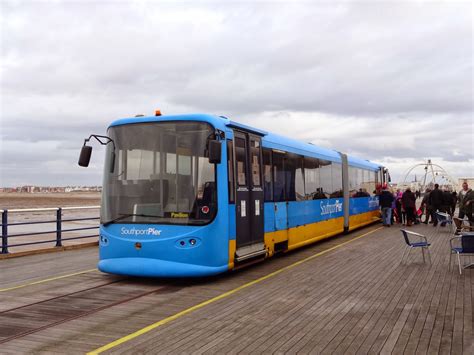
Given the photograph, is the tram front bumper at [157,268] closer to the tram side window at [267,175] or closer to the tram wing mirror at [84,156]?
the tram wing mirror at [84,156]

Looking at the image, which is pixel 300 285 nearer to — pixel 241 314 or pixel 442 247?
pixel 241 314

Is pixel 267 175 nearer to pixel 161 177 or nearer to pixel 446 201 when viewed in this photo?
pixel 161 177

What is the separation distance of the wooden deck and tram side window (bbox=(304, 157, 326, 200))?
3.48 metres

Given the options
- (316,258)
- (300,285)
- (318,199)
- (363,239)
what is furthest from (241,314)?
(363,239)

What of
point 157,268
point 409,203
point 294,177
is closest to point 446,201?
point 409,203

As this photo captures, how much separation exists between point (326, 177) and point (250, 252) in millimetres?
6660

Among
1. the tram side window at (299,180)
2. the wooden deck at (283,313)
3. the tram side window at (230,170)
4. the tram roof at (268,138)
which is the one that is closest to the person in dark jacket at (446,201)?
the tram roof at (268,138)

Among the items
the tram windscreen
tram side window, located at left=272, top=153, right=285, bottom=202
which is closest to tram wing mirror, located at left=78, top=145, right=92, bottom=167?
the tram windscreen

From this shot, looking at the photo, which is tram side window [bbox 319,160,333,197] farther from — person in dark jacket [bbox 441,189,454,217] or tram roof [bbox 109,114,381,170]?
person in dark jacket [bbox 441,189,454,217]

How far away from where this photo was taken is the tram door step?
30.4ft

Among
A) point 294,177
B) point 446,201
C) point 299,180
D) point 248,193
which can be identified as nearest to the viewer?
point 248,193

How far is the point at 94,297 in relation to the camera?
7.61 m

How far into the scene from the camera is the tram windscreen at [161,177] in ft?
27.9

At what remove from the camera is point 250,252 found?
32.1 ft
